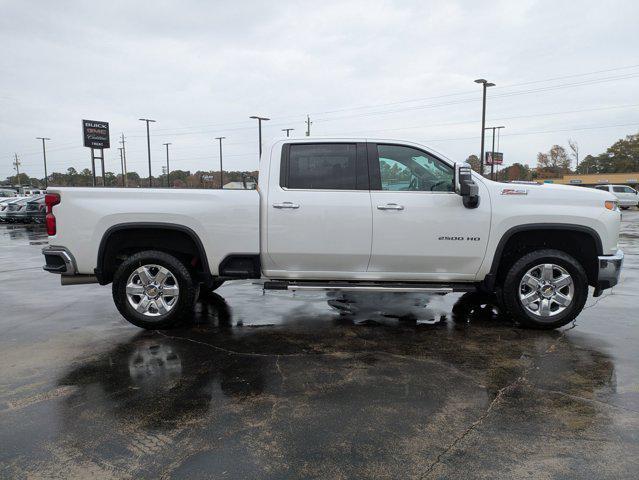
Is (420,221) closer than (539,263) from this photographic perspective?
Yes

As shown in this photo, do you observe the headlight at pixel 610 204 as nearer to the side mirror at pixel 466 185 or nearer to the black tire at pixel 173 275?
the side mirror at pixel 466 185

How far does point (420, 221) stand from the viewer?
5.09m

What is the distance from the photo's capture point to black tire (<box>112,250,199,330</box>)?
523cm

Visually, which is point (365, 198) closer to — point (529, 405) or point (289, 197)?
point (289, 197)

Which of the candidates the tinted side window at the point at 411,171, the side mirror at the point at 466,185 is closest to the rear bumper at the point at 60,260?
the tinted side window at the point at 411,171

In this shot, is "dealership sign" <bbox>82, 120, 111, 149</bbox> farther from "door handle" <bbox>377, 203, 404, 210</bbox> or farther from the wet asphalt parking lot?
"door handle" <bbox>377, 203, 404, 210</bbox>

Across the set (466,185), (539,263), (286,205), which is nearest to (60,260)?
(286,205)

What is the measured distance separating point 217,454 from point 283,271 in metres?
2.65

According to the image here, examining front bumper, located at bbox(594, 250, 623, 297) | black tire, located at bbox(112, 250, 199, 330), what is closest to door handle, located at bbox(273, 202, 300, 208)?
black tire, located at bbox(112, 250, 199, 330)

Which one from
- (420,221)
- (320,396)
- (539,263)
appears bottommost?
(320,396)

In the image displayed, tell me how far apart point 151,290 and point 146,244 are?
1.69ft

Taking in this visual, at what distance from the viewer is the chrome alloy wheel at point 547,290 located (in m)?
5.19

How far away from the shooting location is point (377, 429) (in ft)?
10.3

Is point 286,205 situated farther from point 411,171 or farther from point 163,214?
point 411,171
